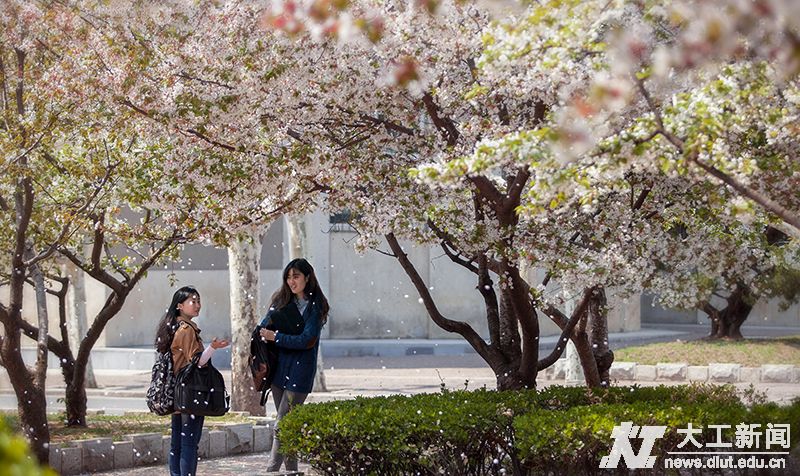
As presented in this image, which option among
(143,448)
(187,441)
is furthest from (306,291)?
(143,448)

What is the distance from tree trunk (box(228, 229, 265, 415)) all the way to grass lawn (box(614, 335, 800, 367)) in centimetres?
898

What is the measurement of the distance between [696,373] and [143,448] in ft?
42.7

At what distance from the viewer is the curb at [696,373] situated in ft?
72.0

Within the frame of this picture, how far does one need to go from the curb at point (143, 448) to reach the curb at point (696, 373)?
9692 millimetres

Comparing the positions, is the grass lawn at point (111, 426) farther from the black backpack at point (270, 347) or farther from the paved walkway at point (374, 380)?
the paved walkway at point (374, 380)

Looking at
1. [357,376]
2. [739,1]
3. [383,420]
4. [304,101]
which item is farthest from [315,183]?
[357,376]

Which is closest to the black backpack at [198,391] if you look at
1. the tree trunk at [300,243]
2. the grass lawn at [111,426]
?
the grass lawn at [111,426]

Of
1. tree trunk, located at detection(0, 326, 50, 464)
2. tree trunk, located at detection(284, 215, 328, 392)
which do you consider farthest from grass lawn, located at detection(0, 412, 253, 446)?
tree trunk, located at detection(284, 215, 328, 392)

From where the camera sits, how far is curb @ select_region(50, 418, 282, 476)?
11.5m

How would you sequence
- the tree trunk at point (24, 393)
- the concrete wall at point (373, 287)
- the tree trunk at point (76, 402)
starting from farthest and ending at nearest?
the concrete wall at point (373, 287) < the tree trunk at point (76, 402) < the tree trunk at point (24, 393)

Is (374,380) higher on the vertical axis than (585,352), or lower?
lower

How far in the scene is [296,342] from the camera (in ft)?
32.5

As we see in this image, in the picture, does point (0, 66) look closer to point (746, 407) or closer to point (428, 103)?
point (428, 103)

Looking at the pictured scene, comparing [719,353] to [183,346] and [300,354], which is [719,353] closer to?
[300,354]
